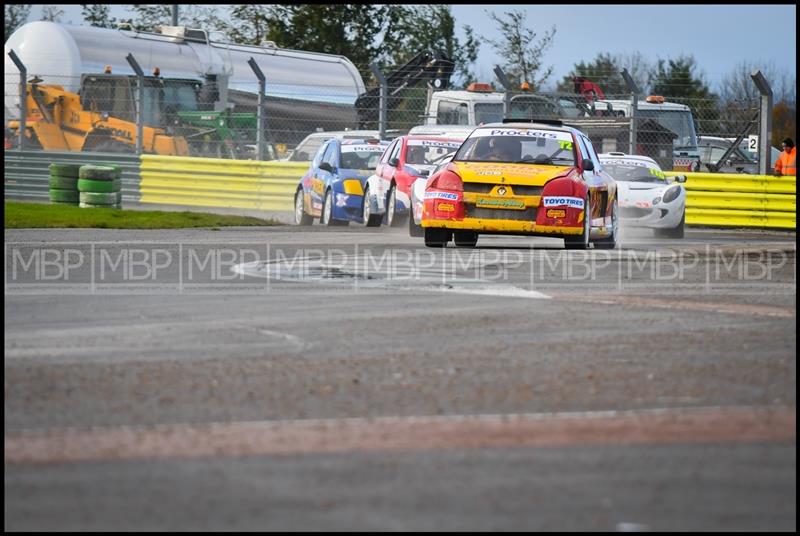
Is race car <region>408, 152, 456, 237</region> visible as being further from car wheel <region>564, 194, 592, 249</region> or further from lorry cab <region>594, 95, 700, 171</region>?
lorry cab <region>594, 95, 700, 171</region>

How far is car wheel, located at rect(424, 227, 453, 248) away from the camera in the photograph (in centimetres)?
1612

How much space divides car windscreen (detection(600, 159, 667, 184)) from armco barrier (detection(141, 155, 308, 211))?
5.88 metres

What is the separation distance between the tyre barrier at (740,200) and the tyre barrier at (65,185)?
35.2 ft

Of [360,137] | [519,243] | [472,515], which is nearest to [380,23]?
[360,137]

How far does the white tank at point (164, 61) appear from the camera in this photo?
28.9 meters

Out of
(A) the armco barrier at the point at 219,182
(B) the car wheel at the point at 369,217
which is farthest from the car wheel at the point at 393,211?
(A) the armco barrier at the point at 219,182

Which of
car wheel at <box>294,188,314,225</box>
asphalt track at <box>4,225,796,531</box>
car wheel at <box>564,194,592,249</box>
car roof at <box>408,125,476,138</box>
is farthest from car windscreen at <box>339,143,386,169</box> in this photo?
asphalt track at <box>4,225,796,531</box>

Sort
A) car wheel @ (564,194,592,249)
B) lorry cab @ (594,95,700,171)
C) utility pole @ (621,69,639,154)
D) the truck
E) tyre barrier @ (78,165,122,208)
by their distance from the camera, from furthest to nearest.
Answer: lorry cab @ (594,95,700,171) < the truck < utility pole @ (621,69,639,154) < tyre barrier @ (78,165,122,208) < car wheel @ (564,194,592,249)

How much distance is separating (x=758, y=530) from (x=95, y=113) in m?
26.3

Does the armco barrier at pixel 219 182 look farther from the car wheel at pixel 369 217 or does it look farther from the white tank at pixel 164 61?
the car wheel at pixel 369 217

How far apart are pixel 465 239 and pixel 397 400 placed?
9.97 meters

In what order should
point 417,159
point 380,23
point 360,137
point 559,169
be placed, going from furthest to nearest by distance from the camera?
point 380,23 → point 360,137 → point 417,159 → point 559,169

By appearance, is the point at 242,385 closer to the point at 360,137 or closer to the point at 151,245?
the point at 151,245

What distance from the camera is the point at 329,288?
1184cm
